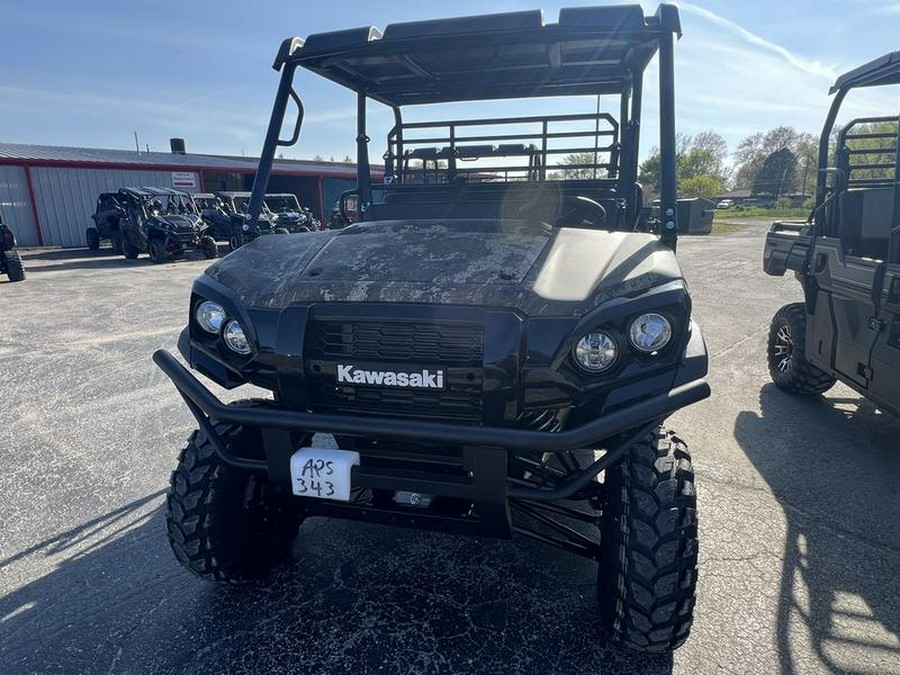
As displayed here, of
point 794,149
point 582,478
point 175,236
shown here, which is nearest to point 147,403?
point 582,478

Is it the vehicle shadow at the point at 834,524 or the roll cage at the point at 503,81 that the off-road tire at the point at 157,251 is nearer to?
the roll cage at the point at 503,81

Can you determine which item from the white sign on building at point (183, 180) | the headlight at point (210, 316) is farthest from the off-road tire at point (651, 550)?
the white sign on building at point (183, 180)

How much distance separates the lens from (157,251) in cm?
1495

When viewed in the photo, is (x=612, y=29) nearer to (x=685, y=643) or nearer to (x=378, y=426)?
(x=378, y=426)

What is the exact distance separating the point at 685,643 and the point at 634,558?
53 cm

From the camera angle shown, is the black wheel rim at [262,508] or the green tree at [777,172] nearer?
the black wheel rim at [262,508]

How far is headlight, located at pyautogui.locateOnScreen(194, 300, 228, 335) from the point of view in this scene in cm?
207

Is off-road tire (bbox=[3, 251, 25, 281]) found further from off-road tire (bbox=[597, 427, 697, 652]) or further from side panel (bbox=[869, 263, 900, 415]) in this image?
side panel (bbox=[869, 263, 900, 415])

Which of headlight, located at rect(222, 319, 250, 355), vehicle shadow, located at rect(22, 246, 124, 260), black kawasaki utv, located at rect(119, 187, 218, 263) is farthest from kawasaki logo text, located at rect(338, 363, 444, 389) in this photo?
vehicle shadow, located at rect(22, 246, 124, 260)

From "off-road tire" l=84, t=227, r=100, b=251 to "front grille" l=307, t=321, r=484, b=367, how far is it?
19.9 m

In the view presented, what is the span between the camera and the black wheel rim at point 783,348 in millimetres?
4602

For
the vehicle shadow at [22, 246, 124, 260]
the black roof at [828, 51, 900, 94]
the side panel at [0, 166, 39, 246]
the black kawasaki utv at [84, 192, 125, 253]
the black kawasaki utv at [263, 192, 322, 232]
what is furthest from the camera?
the side panel at [0, 166, 39, 246]

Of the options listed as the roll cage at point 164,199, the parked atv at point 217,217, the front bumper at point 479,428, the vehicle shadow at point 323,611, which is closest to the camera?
the front bumper at point 479,428

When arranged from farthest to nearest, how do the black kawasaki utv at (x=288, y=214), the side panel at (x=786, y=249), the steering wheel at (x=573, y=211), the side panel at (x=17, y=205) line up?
the side panel at (x=17, y=205) < the black kawasaki utv at (x=288, y=214) < the side panel at (x=786, y=249) < the steering wheel at (x=573, y=211)
